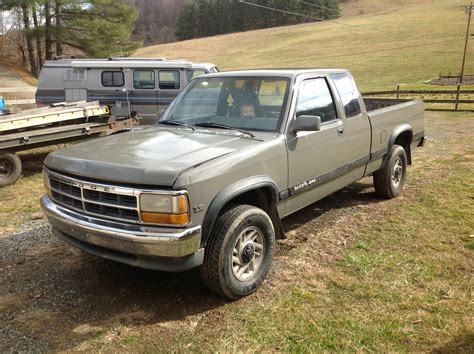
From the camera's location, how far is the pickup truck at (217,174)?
3.18 meters

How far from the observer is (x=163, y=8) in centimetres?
10656

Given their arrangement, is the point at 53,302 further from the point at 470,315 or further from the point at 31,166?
the point at 31,166

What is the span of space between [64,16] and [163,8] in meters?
85.9

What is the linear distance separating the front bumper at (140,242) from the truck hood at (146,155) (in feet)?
1.14

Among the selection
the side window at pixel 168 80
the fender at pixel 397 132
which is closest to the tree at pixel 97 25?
the side window at pixel 168 80

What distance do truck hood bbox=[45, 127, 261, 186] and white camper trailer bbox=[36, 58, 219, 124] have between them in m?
9.42

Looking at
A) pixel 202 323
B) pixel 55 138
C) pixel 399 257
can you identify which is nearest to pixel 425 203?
pixel 399 257

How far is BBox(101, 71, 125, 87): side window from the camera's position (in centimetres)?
1370

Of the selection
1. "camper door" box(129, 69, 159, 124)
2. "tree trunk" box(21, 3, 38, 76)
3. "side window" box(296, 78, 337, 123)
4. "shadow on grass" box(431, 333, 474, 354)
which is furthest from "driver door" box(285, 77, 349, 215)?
"tree trunk" box(21, 3, 38, 76)

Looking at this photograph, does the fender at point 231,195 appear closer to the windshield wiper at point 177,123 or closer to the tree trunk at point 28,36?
the windshield wiper at point 177,123

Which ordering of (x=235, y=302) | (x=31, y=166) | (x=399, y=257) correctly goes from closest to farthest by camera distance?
(x=235, y=302) → (x=399, y=257) → (x=31, y=166)

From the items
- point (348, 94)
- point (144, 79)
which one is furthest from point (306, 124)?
A: point (144, 79)

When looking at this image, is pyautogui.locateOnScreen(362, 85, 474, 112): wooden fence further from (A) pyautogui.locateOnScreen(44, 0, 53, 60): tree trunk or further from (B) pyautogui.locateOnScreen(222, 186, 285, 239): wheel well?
(A) pyautogui.locateOnScreen(44, 0, 53, 60): tree trunk

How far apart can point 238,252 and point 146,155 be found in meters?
1.08
